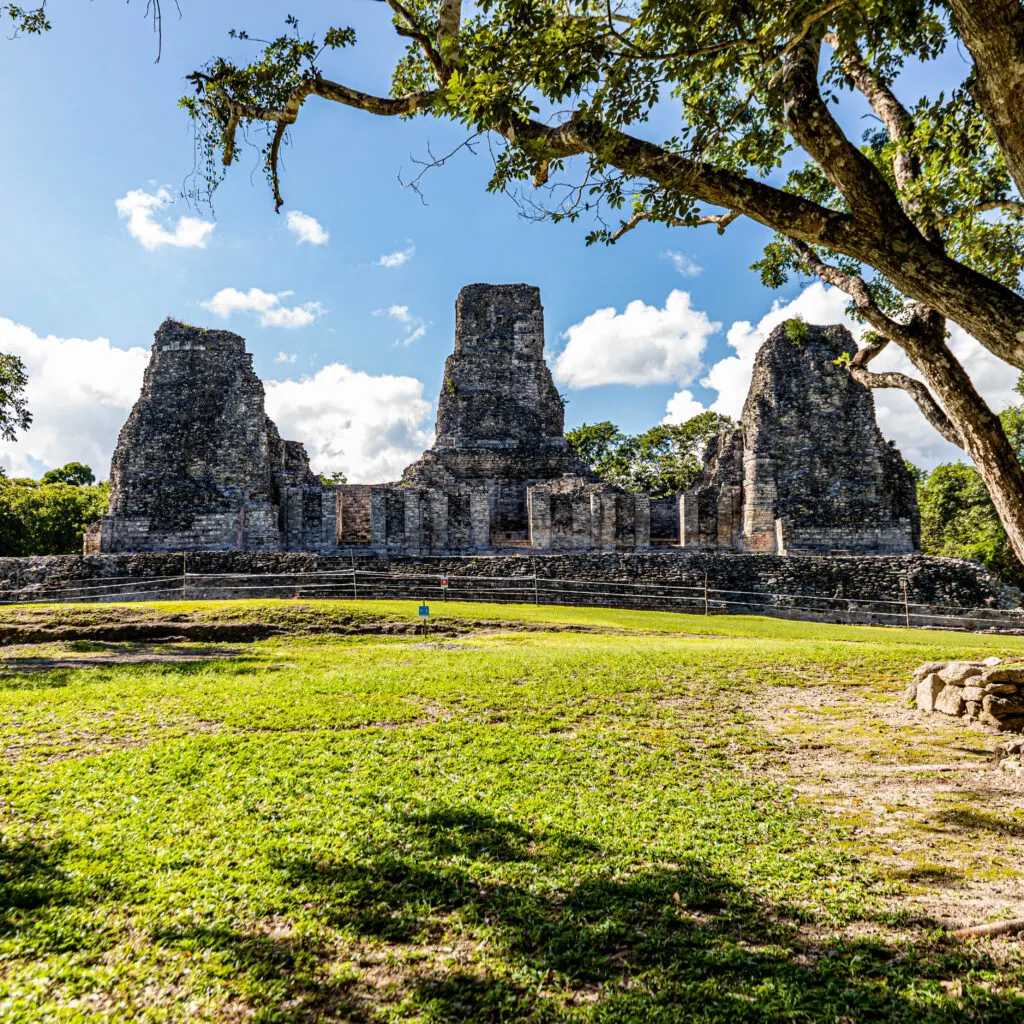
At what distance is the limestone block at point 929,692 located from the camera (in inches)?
224

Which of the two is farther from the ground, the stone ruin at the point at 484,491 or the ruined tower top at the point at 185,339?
the ruined tower top at the point at 185,339

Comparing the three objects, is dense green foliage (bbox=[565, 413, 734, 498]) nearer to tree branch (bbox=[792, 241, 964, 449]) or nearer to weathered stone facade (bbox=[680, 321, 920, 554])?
weathered stone facade (bbox=[680, 321, 920, 554])

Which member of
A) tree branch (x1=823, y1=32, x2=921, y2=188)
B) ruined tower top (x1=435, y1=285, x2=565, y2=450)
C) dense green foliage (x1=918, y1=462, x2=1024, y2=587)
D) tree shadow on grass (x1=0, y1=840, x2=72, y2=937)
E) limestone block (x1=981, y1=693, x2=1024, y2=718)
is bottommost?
limestone block (x1=981, y1=693, x2=1024, y2=718)

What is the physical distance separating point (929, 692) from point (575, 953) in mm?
5151

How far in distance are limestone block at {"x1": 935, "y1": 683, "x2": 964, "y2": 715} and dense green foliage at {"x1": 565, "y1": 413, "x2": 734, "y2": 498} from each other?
36.0m

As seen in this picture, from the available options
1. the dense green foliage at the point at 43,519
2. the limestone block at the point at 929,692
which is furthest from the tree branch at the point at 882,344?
the dense green foliage at the point at 43,519

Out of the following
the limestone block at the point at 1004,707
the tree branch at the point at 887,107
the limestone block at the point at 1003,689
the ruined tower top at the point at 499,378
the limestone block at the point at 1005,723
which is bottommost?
the limestone block at the point at 1005,723

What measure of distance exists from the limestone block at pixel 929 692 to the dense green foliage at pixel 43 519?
112 ft

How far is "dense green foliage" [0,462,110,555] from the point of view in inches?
1210

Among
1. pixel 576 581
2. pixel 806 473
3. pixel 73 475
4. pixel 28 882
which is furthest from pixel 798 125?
pixel 73 475

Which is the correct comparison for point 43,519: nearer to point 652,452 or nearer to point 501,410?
point 501,410

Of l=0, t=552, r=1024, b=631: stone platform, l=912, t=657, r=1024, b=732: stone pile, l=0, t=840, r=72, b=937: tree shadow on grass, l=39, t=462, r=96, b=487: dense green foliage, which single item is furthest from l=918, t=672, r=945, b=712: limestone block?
l=39, t=462, r=96, b=487: dense green foliage

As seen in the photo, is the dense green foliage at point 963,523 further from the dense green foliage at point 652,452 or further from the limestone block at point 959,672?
the limestone block at point 959,672

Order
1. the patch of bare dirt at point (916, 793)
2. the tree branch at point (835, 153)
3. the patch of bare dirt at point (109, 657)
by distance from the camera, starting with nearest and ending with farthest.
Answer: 1. the patch of bare dirt at point (916, 793)
2. the tree branch at point (835, 153)
3. the patch of bare dirt at point (109, 657)
